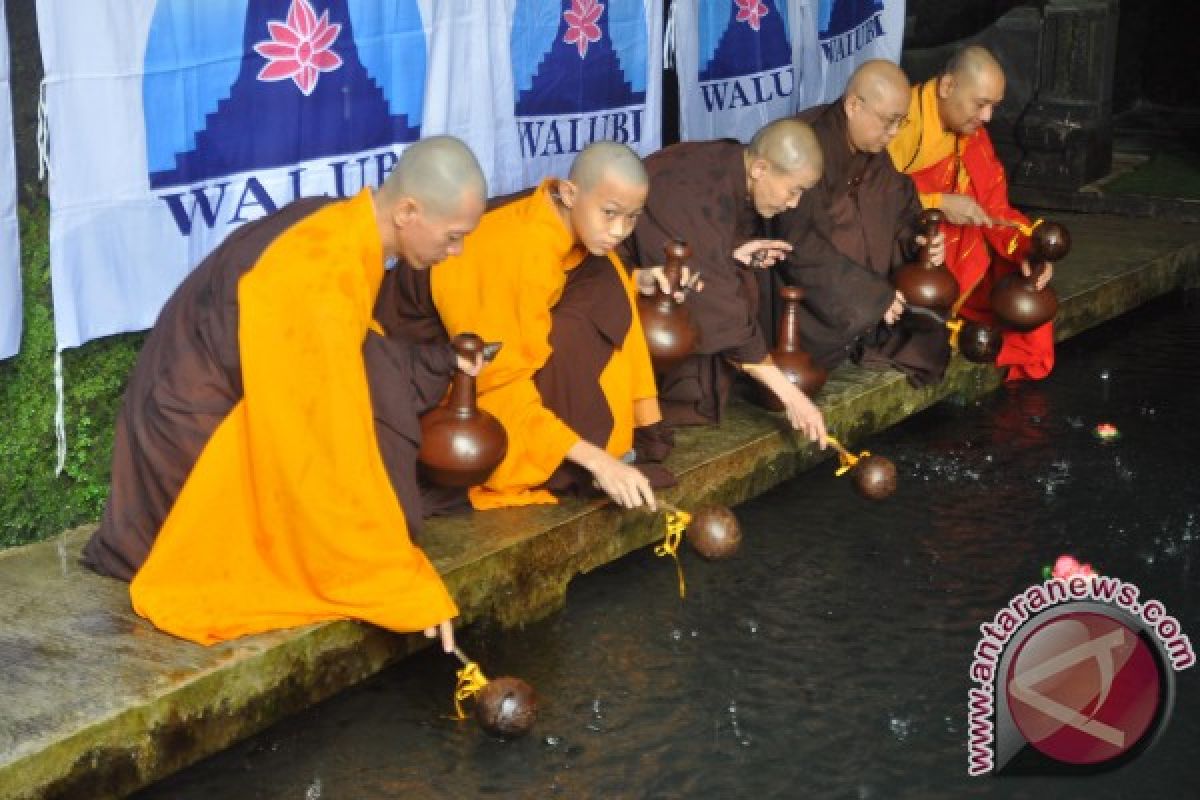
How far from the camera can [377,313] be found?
224 inches

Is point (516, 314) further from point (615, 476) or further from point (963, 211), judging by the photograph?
point (963, 211)

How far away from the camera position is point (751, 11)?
8281 mm

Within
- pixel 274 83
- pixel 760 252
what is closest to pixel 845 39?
pixel 760 252

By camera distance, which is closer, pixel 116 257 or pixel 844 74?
pixel 116 257

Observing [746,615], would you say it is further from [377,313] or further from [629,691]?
[377,313]

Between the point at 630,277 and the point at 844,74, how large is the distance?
3520 millimetres

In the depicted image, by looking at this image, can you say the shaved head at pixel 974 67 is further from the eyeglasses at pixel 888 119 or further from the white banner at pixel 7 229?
the white banner at pixel 7 229

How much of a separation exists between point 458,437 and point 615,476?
47 cm

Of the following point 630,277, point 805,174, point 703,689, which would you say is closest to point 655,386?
point 630,277

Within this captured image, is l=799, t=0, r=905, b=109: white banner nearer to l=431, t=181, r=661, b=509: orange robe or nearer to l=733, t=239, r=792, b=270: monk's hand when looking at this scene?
l=733, t=239, r=792, b=270: monk's hand

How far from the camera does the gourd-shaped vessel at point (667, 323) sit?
6.04 meters

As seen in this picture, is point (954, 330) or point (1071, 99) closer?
point (954, 330)

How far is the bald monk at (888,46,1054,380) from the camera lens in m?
7.73

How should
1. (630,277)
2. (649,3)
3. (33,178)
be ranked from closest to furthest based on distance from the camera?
1. (33,178)
2. (630,277)
3. (649,3)
